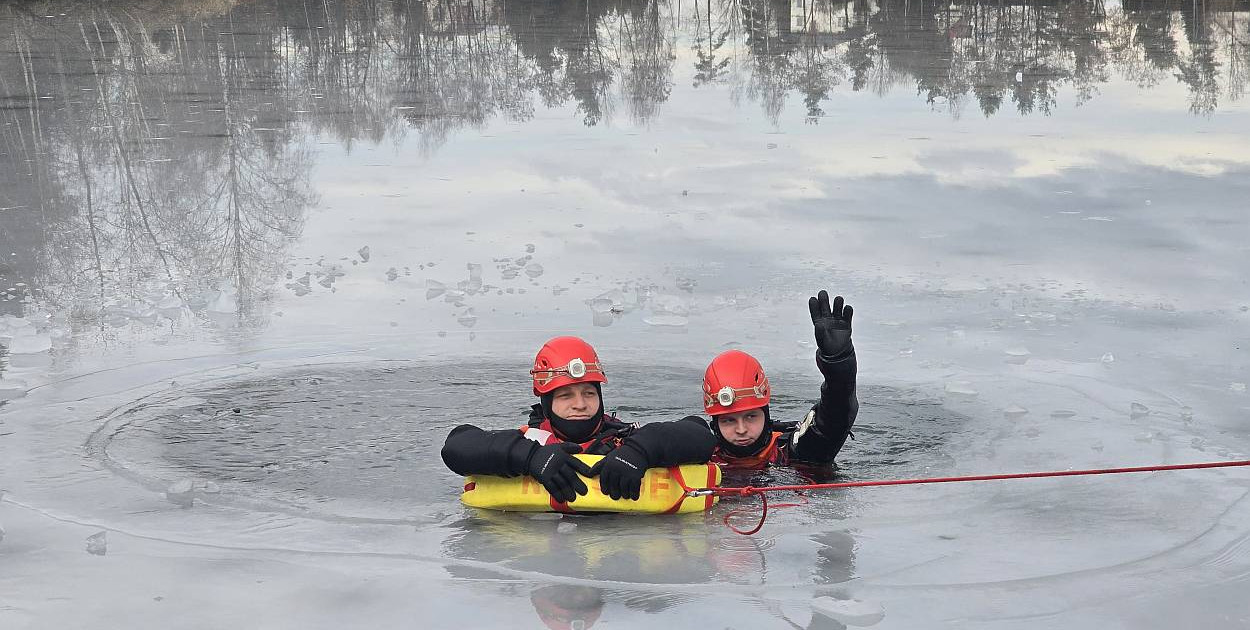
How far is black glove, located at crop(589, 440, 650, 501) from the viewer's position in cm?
525

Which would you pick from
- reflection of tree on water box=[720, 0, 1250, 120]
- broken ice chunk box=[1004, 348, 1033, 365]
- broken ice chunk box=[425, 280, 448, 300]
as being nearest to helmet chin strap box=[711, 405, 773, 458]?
broken ice chunk box=[1004, 348, 1033, 365]

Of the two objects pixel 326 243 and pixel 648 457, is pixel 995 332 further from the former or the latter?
pixel 326 243

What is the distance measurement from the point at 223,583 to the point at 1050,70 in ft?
56.5

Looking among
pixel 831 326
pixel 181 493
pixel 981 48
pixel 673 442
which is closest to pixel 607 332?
pixel 831 326

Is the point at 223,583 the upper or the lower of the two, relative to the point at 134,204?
lower

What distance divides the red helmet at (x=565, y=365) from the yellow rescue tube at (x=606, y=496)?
0.34 meters

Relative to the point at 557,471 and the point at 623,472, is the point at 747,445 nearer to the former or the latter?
the point at 623,472

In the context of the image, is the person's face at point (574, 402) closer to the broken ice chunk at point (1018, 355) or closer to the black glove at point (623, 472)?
the black glove at point (623, 472)

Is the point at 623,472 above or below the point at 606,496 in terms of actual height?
above

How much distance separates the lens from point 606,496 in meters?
5.34

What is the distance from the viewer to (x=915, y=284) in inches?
348

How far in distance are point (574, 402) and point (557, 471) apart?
1.72 ft

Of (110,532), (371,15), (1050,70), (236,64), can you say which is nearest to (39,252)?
(110,532)

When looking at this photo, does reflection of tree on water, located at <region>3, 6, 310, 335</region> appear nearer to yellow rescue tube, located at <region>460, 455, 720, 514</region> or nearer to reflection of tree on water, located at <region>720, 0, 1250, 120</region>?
yellow rescue tube, located at <region>460, 455, 720, 514</region>
